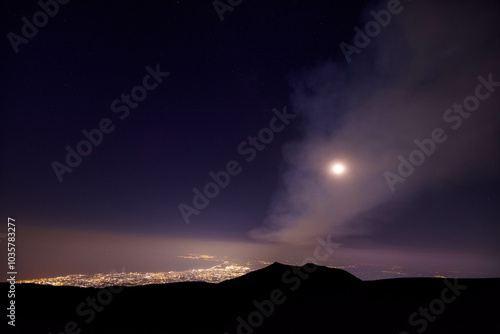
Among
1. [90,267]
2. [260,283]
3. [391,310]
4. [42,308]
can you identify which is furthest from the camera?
[90,267]

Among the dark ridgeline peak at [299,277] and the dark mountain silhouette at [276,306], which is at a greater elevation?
the dark ridgeline peak at [299,277]

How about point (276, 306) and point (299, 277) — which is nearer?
point (276, 306)

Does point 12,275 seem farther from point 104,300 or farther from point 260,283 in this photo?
point 260,283

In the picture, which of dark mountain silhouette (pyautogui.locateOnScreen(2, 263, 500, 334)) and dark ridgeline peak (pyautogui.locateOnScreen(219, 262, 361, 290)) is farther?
dark ridgeline peak (pyautogui.locateOnScreen(219, 262, 361, 290))

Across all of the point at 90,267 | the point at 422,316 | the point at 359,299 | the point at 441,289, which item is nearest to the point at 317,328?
the point at 359,299

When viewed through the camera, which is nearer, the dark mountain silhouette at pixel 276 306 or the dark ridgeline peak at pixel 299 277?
the dark mountain silhouette at pixel 276 306

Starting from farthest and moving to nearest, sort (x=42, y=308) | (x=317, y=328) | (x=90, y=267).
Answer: (x=90, y=267)
(x=42, y=308)
(x=317, y=328)

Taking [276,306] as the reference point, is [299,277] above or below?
above

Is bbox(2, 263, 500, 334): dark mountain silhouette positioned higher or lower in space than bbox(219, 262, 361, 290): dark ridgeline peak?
lower
